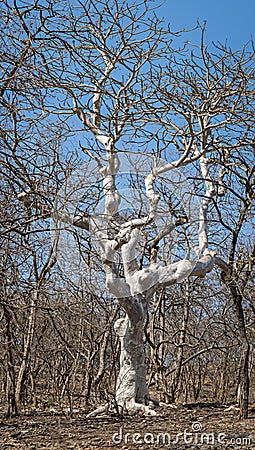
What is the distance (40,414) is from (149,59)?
16.7 feet

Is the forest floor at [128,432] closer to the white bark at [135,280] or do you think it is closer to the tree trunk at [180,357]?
the white bark at [135,280]

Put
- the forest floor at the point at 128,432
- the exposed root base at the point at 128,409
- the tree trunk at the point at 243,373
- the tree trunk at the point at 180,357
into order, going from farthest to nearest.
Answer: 1. the tree trunk at the point at 180,357
2. the exposed root base at the point at 128,409
3. the tree trunk at the point at 243,373
4. the forest floor at the point at 128,432

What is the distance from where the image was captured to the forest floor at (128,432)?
4867 mm

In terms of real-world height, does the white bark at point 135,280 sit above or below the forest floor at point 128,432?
above

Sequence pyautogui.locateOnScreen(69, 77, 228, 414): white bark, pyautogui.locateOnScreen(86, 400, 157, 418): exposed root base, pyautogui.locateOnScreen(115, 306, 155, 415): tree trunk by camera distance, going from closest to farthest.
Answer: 1. pyautogui.locateOnScreen(69, 77, 228, 414): white bark
2. pyautogui.locateOnScreen(86, 400, 157, 418): exposed root base
3. pyautogui.locateOnScreen(115, 306, 155, 415): tree trunk

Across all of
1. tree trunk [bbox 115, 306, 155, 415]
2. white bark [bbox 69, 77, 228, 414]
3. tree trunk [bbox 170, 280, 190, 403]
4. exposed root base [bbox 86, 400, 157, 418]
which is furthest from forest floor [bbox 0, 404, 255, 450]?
tree trunk [bbox 170, 280, 190, 403]

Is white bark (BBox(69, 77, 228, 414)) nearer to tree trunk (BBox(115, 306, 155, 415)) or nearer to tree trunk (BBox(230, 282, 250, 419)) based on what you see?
tree trunk (BBox(115, 306, 155, 415))

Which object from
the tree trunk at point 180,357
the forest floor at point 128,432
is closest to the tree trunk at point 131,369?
the forest floor at point 128,432

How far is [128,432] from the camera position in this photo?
213 inches

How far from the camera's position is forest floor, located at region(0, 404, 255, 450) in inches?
192

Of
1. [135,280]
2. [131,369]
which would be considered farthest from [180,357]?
[135,280]

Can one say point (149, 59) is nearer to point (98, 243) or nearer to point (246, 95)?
point (246, 95)

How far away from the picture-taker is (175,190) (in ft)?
20.5

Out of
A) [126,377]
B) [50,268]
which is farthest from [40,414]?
[50,268]
